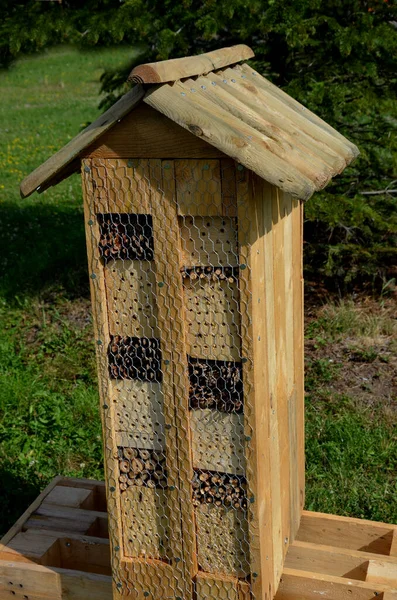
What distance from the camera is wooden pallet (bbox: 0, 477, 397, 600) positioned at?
10.7 ft

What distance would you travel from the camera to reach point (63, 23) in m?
6.36

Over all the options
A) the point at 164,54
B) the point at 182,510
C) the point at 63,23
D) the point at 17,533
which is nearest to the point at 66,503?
the point at 17,533

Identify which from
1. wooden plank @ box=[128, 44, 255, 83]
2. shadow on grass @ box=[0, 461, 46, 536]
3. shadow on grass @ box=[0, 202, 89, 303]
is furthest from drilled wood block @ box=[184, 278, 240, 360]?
shadow on grass @ box=[0, 202, 89, 303]

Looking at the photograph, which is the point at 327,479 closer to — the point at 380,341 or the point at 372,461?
the point at 372,461

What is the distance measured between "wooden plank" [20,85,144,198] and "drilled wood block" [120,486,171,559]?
3.96 ft

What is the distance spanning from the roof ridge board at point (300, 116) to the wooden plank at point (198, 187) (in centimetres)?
54

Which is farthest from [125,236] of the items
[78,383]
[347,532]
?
[78,383]

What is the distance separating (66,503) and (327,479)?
57.4 inches

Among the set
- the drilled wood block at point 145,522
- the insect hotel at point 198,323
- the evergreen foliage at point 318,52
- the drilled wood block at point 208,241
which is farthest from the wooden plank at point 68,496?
the evergreen foliage at point 318,52

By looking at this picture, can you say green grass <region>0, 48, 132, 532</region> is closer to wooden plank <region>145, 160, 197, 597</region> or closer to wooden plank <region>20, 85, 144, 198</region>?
wooden plank <region>145, 160, 197, 597</region>

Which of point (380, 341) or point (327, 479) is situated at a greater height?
point (380, 341)

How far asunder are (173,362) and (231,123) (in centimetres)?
86

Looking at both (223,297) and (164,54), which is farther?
(164,54)

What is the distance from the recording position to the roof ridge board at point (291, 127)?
9.59ft
